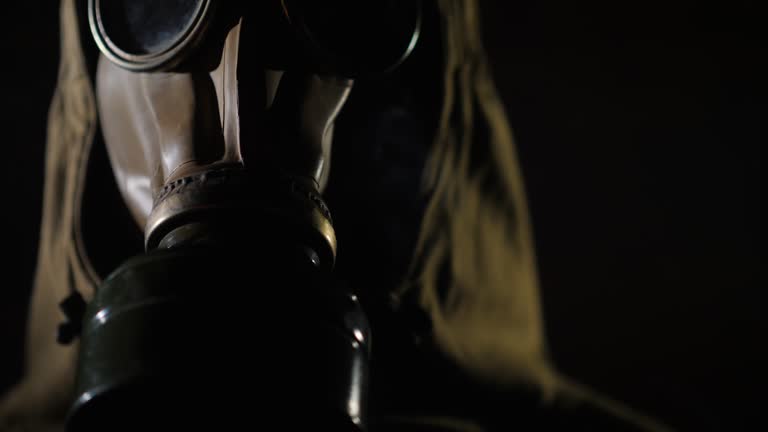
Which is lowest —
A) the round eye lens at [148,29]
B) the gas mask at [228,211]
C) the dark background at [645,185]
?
the dark background at [645,185]

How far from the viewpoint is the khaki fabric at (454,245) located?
0.76 meters

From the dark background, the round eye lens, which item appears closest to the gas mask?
the round eye lens

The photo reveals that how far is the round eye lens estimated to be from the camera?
1.89 feet

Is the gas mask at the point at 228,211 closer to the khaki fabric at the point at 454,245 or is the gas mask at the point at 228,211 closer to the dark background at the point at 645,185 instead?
the khaki fabric at the point at 454,245

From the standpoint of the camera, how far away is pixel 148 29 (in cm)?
59

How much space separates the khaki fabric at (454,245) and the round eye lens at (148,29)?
134mm

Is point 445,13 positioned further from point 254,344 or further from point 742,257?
point 742,257

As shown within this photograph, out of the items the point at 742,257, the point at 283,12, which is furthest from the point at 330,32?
the point at 742,257

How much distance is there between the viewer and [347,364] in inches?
19.0

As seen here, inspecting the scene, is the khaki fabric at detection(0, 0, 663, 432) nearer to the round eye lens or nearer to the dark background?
the round eye lens

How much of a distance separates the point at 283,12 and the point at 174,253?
181mm

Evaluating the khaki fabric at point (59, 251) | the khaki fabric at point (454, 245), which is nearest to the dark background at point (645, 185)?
the khaki fabric at point (454, 245)

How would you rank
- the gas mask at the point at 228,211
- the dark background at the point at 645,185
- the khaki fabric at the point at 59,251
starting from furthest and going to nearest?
the dark background at the point at 645,185, the khaki fabric at the point at 59,251, the gas mask at the point at 228,211

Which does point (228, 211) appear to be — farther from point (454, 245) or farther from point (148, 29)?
point (454, 245)
